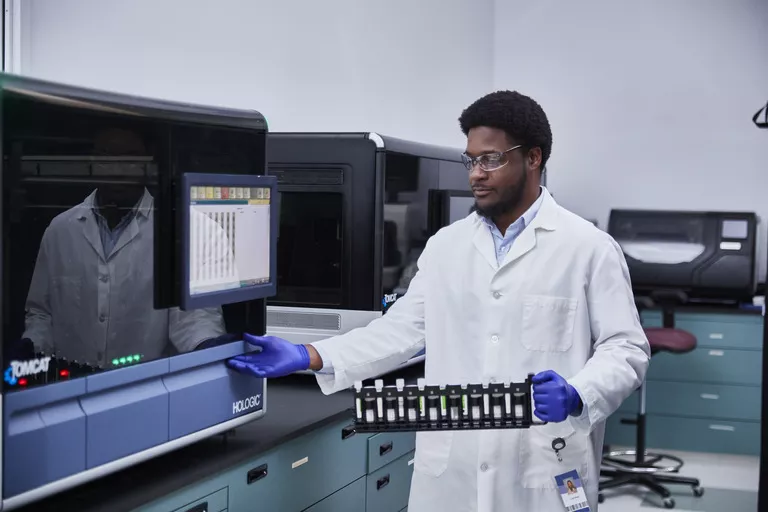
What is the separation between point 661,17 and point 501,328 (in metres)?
→ 3.83

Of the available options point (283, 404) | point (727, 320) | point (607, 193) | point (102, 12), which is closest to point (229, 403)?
point (283, 404)

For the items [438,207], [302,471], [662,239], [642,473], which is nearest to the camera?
[302,471]

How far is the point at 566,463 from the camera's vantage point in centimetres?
186

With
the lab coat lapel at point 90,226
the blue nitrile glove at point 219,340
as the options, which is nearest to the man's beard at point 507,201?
the blue nitrile glove at point 219,340

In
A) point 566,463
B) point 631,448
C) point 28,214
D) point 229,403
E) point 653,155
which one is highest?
point 653,155

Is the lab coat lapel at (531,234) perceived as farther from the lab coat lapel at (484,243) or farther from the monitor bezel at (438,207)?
the monitor bezel at (438,207)

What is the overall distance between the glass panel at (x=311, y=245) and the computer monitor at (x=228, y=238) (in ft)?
1.74

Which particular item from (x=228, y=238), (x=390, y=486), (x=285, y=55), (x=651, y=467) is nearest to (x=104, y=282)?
(x=228, y=238)

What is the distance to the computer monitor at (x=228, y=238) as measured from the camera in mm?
1670

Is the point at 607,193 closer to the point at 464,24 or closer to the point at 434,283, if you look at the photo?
the point at 464,24

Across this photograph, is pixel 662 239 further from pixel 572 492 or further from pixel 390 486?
pixel 572 492

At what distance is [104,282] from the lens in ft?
5.02

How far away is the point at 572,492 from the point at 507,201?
2.04 ft

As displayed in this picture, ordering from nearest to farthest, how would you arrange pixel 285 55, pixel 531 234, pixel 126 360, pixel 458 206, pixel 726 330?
pixel 126 360
pixel 531 234
pixel 458 206
pixel 285 55
pixel 726 330
